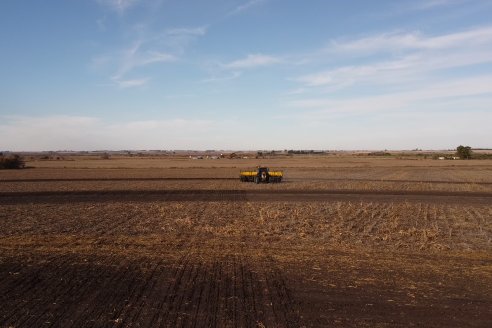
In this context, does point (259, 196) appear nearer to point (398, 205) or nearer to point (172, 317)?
point (398, 205)

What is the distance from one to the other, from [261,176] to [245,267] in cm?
3042

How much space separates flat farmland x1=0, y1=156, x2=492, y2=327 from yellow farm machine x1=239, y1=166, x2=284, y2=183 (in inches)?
730

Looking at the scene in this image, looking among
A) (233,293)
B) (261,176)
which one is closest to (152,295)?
(233,293)

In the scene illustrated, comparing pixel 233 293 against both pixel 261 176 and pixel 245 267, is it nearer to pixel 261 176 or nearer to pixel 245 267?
pixel 245 267

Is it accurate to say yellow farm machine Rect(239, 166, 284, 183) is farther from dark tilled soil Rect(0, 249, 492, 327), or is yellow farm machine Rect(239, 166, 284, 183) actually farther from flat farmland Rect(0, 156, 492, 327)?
dark tilled soil Rect(0, 249, 492, 327)

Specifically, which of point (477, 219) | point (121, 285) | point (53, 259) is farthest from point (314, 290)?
point (477, 219)

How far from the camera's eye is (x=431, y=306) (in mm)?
9031

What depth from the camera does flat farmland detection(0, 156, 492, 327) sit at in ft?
28.0

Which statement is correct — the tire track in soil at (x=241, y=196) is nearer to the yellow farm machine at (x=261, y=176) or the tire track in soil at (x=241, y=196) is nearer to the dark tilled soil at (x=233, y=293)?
the yellow farm machine at (x=261, y=176)

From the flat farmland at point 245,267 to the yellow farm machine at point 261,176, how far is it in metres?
18.5

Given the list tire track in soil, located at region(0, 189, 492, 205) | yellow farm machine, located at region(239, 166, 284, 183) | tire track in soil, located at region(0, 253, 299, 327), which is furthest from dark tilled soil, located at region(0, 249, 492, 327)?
yellow farm machine, located at region(239, 166, 284, 183)

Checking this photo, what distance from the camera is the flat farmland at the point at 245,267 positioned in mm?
8531

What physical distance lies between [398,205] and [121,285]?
64.1 ft

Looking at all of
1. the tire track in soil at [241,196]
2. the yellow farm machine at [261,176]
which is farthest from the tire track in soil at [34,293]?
the yellow farm machine at [261,176]
